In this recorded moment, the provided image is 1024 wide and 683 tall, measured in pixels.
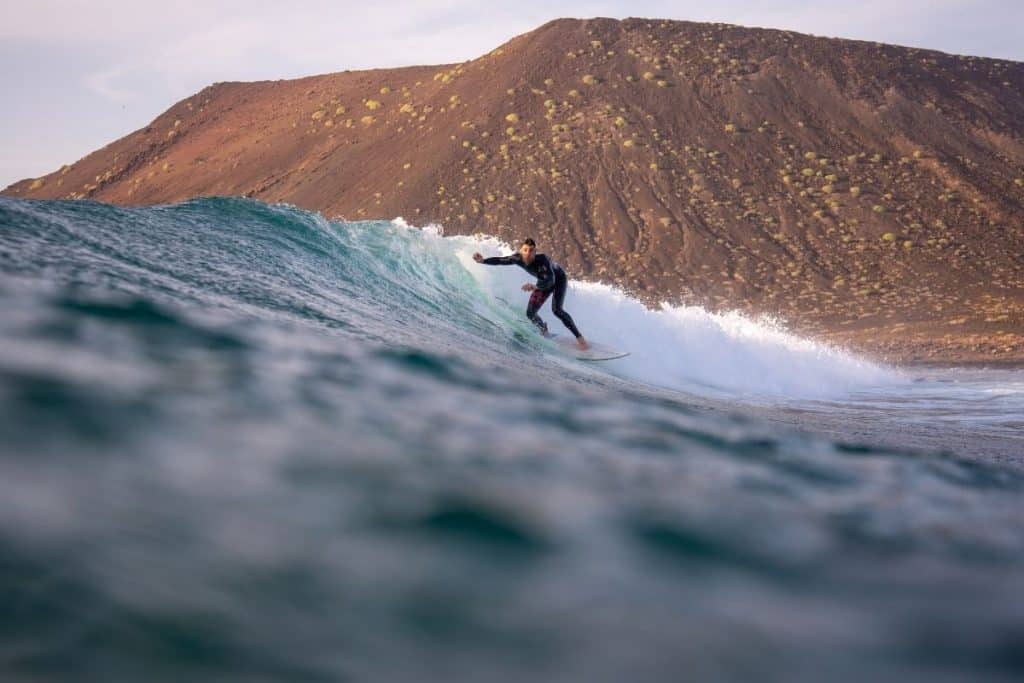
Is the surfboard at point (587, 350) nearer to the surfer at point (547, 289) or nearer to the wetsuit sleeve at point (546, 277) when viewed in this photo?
the surfer at point (547, 289)

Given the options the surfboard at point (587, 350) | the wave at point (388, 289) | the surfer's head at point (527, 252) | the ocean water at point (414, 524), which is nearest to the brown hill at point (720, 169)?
the wave at point (388, 289)

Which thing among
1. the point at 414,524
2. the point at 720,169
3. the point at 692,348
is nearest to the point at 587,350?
the point at 692,348

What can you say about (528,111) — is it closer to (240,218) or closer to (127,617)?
(240,218)

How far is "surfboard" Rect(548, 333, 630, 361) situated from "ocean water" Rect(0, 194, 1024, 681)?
6.41 meters

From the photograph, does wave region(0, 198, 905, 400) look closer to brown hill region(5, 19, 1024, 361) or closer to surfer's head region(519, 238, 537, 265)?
surfer's head region(519, 238, 537, 265)

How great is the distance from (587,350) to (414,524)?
9.43 meters

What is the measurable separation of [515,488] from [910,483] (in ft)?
6.75

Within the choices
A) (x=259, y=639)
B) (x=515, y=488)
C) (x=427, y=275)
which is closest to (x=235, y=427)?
(x=515, y=488)

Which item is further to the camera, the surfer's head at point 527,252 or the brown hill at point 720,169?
the brown hill at point 720,169

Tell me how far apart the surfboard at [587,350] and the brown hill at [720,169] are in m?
14.1

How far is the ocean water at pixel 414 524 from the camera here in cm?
184

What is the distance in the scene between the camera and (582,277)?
32.7 meters

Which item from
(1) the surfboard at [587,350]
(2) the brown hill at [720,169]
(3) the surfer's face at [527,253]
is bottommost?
(1) the surfboard at [587,350]

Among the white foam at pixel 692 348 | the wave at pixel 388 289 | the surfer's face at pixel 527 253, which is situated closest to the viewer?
the wave at pixel 388 289
